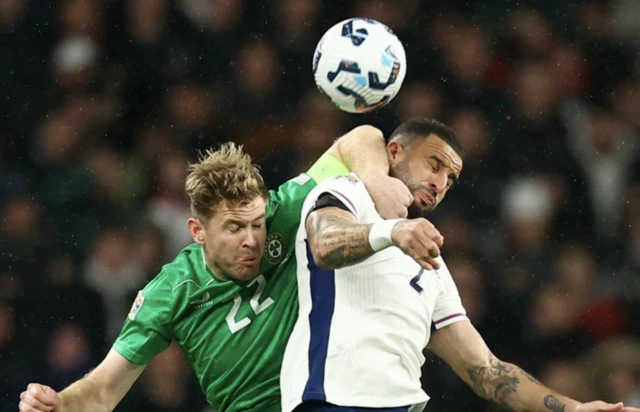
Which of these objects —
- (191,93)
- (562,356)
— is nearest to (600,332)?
(562,356)

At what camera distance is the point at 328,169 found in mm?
4660

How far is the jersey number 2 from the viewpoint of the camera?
14.9 ft

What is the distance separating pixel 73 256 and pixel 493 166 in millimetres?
2748

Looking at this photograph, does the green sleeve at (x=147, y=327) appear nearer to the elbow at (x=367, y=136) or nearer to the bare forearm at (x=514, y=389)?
the elbow at (x=367, y=136)

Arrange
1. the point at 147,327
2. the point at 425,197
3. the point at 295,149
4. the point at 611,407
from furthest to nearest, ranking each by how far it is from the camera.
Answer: the point at 295,149
the point at 147,327
the point at 425,197
the point at 611,407

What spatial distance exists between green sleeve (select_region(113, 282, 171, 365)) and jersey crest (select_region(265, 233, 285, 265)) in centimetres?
44

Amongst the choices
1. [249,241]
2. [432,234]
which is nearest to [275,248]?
[249,241]

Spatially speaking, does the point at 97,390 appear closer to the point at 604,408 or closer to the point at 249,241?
the point at 249,241

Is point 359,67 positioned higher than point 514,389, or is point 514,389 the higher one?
point 359,67

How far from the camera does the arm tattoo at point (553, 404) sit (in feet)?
14.4

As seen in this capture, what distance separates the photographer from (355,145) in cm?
461

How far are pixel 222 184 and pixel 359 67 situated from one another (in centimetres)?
67

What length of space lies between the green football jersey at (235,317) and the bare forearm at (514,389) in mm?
776

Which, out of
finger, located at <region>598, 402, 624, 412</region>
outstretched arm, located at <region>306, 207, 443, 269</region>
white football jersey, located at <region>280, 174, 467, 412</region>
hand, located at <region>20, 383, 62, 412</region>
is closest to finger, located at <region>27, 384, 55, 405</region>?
hand, located at <region>20, 383, 62, 412</region>
